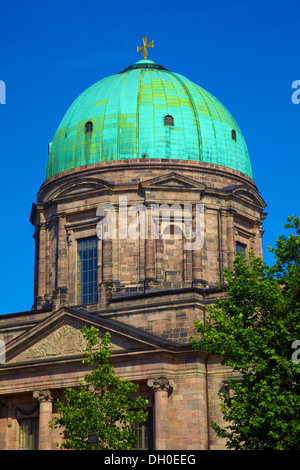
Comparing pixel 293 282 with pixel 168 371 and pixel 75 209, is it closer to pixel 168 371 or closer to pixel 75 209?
pixel 168 371

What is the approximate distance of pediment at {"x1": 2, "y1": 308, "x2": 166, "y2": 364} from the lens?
5159cm

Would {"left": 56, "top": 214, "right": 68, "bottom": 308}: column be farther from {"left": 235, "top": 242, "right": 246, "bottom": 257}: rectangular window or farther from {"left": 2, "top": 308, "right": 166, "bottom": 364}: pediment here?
{"left": 235, "top": 242, "right": 246, "bottom": 257}: rectangular window

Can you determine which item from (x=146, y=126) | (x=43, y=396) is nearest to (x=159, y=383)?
(x=43, y=396)

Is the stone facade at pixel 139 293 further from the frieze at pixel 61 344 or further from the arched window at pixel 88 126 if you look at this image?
the arched window at pixel 88 126

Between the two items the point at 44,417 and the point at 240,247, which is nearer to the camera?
the point at 44,417

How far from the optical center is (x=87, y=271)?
198ft

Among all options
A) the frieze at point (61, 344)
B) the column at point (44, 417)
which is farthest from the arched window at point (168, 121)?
the column at point (44, 417)

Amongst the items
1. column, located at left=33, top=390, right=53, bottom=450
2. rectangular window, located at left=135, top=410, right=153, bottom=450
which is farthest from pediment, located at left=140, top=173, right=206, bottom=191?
rectangular window, located at left=135, top=410, right=153, bottom=450

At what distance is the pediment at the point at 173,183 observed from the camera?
59875 millimetres

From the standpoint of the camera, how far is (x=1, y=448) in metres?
53.3

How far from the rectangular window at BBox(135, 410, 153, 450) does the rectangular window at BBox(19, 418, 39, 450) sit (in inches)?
243

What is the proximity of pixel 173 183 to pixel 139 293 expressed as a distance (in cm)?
767

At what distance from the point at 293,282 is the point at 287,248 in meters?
1.77

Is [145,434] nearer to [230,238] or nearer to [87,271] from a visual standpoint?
[87,271]
